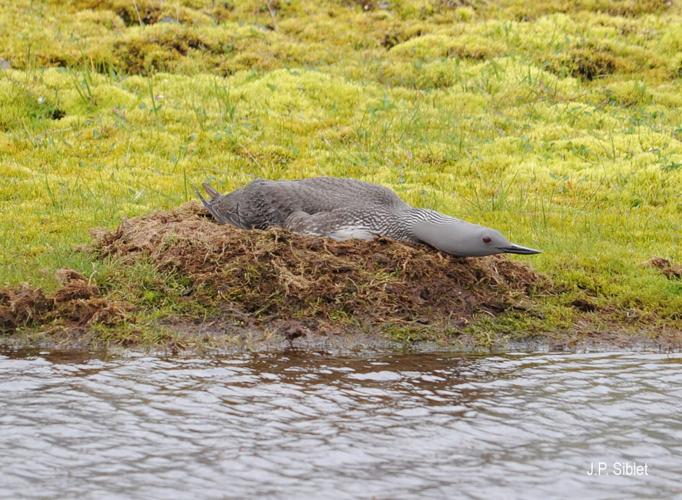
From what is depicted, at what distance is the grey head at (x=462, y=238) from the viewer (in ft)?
31.9

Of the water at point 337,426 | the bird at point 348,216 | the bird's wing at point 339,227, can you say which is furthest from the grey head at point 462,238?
the water at point 337,426

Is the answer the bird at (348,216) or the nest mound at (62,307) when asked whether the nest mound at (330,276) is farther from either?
the nest mound at (62,307)

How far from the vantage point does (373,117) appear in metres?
16.5

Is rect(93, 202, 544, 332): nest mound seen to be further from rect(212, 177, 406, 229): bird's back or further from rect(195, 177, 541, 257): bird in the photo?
rect(212, 177, 406, 229): bird's back

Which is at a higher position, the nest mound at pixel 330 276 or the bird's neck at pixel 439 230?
the bird's neck at pixel 439 230

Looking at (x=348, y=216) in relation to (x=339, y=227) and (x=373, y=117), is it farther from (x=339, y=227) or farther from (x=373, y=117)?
(x=373, y=117)

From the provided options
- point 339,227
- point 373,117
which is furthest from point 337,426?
point 373,117

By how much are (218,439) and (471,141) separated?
31.4ft

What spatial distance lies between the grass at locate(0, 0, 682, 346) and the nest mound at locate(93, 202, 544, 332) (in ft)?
2.15

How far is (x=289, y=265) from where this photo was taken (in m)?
9.93

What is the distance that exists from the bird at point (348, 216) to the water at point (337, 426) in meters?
1.26

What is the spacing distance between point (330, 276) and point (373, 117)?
23.4 feet

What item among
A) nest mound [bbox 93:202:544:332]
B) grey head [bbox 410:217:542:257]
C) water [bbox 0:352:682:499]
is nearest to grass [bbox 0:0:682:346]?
nest mound [bbox 93:202:544:332]

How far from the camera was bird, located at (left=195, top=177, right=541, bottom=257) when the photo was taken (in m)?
9.88
